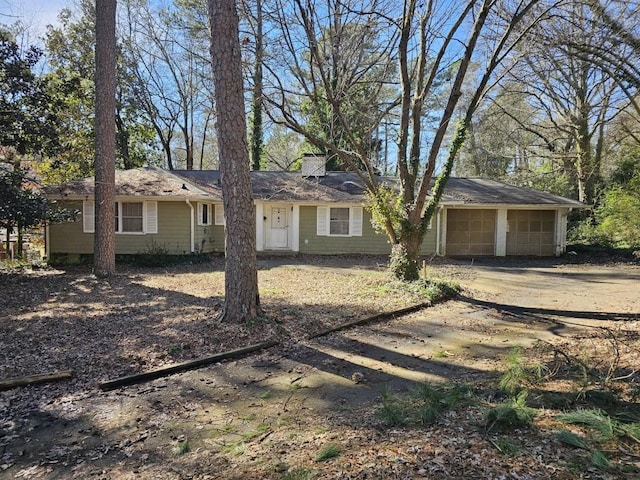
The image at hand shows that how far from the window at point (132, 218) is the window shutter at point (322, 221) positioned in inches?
236

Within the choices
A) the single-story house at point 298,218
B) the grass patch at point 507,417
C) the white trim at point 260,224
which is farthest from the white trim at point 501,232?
the grass patch at point 507,417


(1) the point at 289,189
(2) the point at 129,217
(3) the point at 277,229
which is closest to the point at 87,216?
(2) the point at 129,217

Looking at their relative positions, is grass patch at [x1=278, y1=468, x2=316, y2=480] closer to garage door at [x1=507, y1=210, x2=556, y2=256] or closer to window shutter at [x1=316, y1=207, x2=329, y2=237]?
window shutter at [x1=316, y1=207, x2=329, y2=237]

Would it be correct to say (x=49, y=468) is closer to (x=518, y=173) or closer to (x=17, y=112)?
(x=17, y=112)

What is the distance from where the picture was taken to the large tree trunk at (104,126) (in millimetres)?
10273

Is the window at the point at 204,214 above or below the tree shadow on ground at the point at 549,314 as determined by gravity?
above

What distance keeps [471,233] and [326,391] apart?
14.9m

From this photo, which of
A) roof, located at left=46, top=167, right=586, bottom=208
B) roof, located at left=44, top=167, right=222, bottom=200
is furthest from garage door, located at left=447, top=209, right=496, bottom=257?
roof, located at left=44, top=167, right=222, bottom=200

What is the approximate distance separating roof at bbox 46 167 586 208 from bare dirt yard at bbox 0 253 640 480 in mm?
7119

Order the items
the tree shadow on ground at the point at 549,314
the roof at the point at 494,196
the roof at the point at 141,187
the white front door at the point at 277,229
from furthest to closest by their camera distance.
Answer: the white front door at the point at 277,229, the roof at the point at 494,196, the roof at the point at 141,187, the tree shadow on ground at the point at 549,314

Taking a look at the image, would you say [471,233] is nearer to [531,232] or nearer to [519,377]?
[531,232]

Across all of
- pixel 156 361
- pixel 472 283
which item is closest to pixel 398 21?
pixel 472 283

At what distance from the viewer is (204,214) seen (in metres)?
16.0

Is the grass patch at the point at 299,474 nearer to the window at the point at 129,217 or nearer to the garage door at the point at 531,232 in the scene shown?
the window at the point at 129,217
